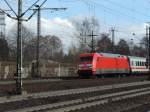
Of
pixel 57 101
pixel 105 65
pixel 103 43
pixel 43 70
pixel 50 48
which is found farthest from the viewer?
pixel 50 48

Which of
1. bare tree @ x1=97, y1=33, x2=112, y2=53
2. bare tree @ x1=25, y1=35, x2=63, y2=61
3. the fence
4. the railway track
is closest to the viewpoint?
the railway track

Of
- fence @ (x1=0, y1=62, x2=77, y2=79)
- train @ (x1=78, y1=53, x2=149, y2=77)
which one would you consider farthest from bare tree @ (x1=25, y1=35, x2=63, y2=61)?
train @ (x1=78, y1=53, x2=149, y2=77)

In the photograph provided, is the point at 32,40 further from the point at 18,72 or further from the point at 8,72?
the point at 18,72

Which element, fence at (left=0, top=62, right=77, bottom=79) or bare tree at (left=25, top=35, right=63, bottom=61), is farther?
bare tree at (left=25, top=35, right=63, bottom=61)

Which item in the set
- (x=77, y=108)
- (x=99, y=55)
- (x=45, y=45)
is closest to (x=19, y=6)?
(x=77, y=108)

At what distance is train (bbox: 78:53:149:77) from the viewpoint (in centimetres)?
5547

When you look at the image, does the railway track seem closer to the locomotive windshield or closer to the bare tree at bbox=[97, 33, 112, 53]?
the locomotive windshield

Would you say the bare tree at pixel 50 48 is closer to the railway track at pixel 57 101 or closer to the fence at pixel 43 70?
the fence at pixel 43 70

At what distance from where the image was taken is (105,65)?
191 ft

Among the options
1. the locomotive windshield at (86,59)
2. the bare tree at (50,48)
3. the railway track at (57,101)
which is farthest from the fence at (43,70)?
the bare tree at (50,48)

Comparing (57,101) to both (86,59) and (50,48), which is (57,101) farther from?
(50,48)

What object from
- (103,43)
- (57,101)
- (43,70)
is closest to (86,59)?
(43,70)

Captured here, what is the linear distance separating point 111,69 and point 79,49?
67916mm

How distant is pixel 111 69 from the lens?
60656 millimetres
